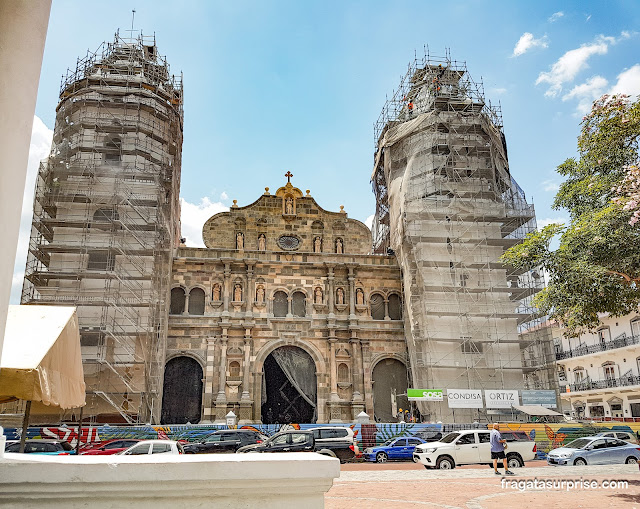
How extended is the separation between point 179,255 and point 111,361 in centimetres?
773

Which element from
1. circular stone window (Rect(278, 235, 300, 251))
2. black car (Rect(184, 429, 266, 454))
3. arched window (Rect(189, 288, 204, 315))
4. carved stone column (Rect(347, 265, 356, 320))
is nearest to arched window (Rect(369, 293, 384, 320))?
carved stone column (Rect(347, 265, 356, 320))

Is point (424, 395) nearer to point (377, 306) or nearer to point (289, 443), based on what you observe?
point (377, 306)

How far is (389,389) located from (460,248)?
28.9 feet

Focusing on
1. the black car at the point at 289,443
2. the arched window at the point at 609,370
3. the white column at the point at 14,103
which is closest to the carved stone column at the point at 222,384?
the black car at the point at 289,443

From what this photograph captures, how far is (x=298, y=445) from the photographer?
19.1m

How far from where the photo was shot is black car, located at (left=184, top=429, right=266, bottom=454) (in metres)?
19.0

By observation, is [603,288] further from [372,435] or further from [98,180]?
[98,180]

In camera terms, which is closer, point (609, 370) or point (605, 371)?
point (609, 370)

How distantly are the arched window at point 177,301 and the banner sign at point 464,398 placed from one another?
590 inches

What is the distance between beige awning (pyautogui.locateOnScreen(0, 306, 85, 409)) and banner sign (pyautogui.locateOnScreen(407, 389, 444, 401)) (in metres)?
21.8

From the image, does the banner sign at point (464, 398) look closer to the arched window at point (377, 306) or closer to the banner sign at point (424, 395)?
the banner sign at point (424, 395)

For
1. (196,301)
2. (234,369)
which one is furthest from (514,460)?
(196,301)

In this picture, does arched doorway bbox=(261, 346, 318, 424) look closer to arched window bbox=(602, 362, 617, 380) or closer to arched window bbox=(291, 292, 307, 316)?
arched window bbox=(291, 292, 307, 316)

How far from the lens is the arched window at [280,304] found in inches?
1243
